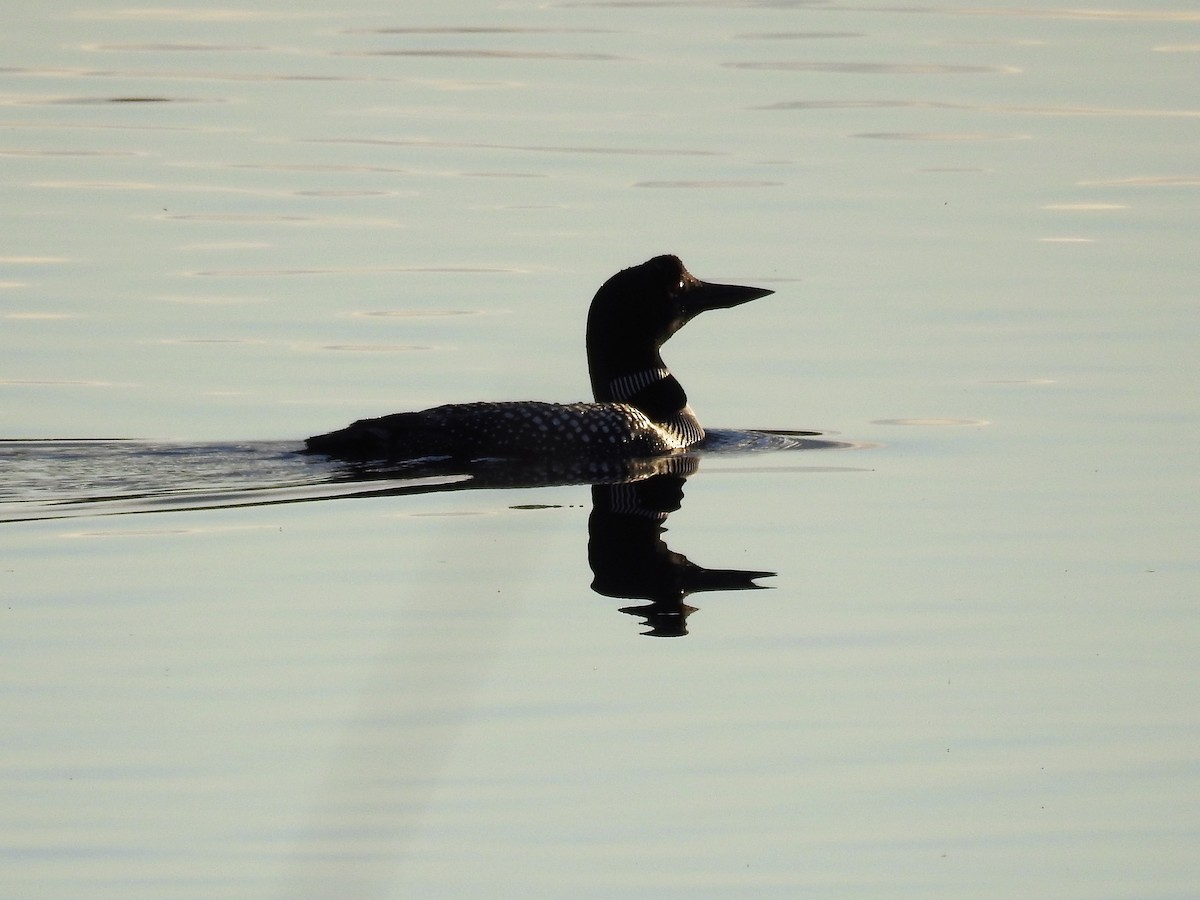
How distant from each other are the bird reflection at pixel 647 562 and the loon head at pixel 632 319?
47.2 inches

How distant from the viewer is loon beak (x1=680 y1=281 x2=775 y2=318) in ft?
32.8

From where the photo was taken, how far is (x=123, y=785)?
513 cm

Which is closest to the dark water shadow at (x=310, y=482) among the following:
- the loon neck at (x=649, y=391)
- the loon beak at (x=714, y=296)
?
the loon neck at (x=649, y=391)

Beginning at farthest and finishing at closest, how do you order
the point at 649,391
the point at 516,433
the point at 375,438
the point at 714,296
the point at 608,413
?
1. the point at 714,296
2. the point at 649,391
3. the point at 608,413
4. the point at 516,433
5. the point at 375,438

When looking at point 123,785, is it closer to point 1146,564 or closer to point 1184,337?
point 1146,564

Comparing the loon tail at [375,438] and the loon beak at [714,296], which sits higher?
the loon beak at [714,296]

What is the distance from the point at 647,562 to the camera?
24.1 feet

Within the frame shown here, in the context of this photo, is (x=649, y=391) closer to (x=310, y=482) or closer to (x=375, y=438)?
(x=375, y=438)

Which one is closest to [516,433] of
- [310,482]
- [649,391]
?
[310,482]

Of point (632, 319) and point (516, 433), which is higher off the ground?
point (632, 319)

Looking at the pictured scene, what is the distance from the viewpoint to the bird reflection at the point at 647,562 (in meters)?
6.73

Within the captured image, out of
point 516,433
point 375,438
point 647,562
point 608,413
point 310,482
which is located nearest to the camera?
point 647,562

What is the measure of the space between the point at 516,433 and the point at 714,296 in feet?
5.19

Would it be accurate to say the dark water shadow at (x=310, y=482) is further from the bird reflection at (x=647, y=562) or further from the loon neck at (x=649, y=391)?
the loon neck at (x=649, y=391)
